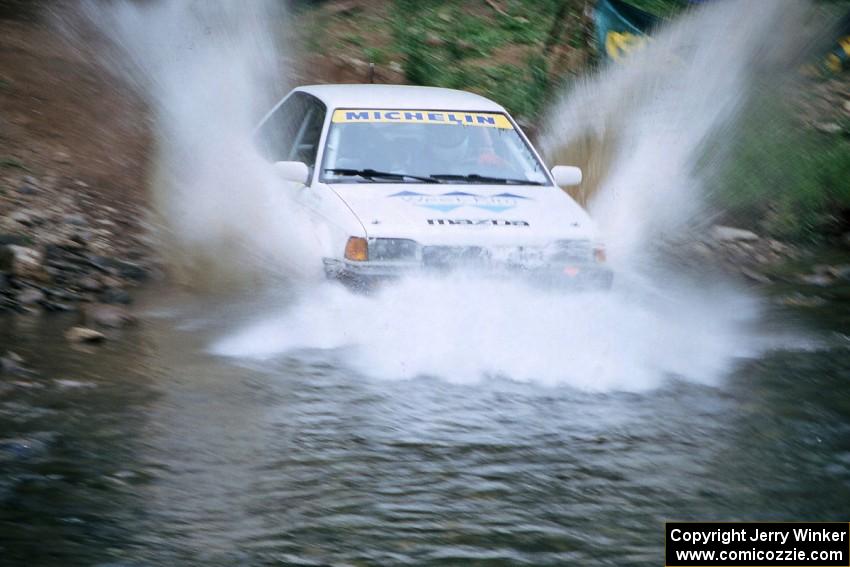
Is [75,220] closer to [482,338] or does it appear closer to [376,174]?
[376,174]

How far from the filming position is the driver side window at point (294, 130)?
28.4 feet

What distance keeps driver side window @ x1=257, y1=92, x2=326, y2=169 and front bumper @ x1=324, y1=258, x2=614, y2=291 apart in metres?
1.25

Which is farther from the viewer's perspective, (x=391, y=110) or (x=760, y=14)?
(x=760, y=14)

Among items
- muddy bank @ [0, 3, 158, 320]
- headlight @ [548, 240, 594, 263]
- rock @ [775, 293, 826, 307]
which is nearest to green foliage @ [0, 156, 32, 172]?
muddy bank @ [0, 3, 158, 320]

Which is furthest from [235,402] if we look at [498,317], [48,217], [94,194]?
[94,194]

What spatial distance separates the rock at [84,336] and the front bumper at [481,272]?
1.47 metres

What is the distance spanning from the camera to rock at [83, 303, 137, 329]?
807 cm

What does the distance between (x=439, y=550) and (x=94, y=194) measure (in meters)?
6.92

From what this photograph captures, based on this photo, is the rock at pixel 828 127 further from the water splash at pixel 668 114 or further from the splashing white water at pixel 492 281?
the splashing white water at pixel 492 281

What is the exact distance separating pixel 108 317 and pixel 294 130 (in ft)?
6.83

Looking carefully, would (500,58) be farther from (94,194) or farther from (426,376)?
(426,376)

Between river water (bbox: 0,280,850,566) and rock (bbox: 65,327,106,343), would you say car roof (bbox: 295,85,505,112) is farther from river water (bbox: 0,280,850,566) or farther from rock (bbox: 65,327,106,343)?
rock (bbox: 65,327,106,343)

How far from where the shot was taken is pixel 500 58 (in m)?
15.7

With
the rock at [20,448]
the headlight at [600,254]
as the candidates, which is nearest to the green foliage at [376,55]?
the headlight at [600,254]
